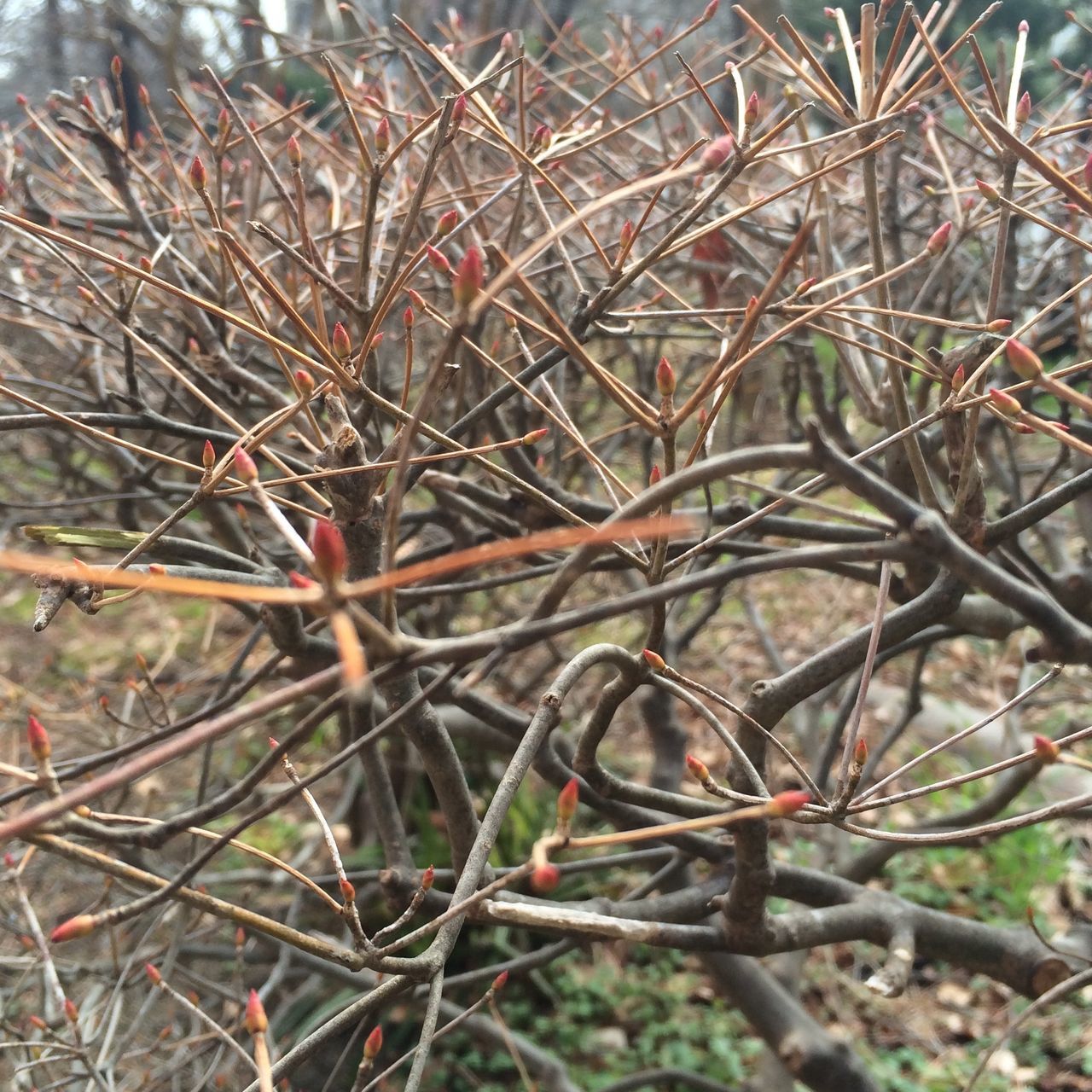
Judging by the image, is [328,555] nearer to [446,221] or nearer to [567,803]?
[567,803]

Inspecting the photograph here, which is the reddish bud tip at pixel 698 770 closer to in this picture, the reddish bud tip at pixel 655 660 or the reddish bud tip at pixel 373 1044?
the reddish bud tip at pixel 655 660

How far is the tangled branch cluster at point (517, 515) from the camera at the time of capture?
70 centimetres

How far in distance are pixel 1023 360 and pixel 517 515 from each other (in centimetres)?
118

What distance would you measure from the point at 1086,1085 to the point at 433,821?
2337mm

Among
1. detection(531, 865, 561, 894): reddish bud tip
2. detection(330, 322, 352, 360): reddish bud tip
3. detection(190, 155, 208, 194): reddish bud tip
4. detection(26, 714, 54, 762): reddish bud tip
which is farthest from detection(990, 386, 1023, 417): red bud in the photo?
detection(190, 155, 208, 194): reddish bud tip

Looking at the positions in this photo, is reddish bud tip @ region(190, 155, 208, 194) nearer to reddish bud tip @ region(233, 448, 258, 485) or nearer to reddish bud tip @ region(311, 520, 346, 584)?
reddish bud tip @ region(233, 448, 258, 485)

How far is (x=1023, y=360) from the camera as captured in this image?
642 mm

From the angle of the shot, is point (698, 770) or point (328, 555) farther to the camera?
point (698, 770)

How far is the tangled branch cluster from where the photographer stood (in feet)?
2.31

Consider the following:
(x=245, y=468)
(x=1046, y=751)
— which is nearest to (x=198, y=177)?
A: (x=245, y=468)

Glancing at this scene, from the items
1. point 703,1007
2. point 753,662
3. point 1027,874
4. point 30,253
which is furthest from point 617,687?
point 753,662

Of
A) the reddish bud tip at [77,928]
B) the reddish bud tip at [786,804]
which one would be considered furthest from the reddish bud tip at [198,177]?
the reddish bud tip at [786,804]

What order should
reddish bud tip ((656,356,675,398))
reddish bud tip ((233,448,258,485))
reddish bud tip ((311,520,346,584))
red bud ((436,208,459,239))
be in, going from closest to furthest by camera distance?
reddish bud tip ((311,520,346,584))
reddish bud tip ((233,448,258,485))
reddish bud tip ((656,356,675,398))
red bud ((436,208,459,239))

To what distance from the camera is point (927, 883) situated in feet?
11.3
